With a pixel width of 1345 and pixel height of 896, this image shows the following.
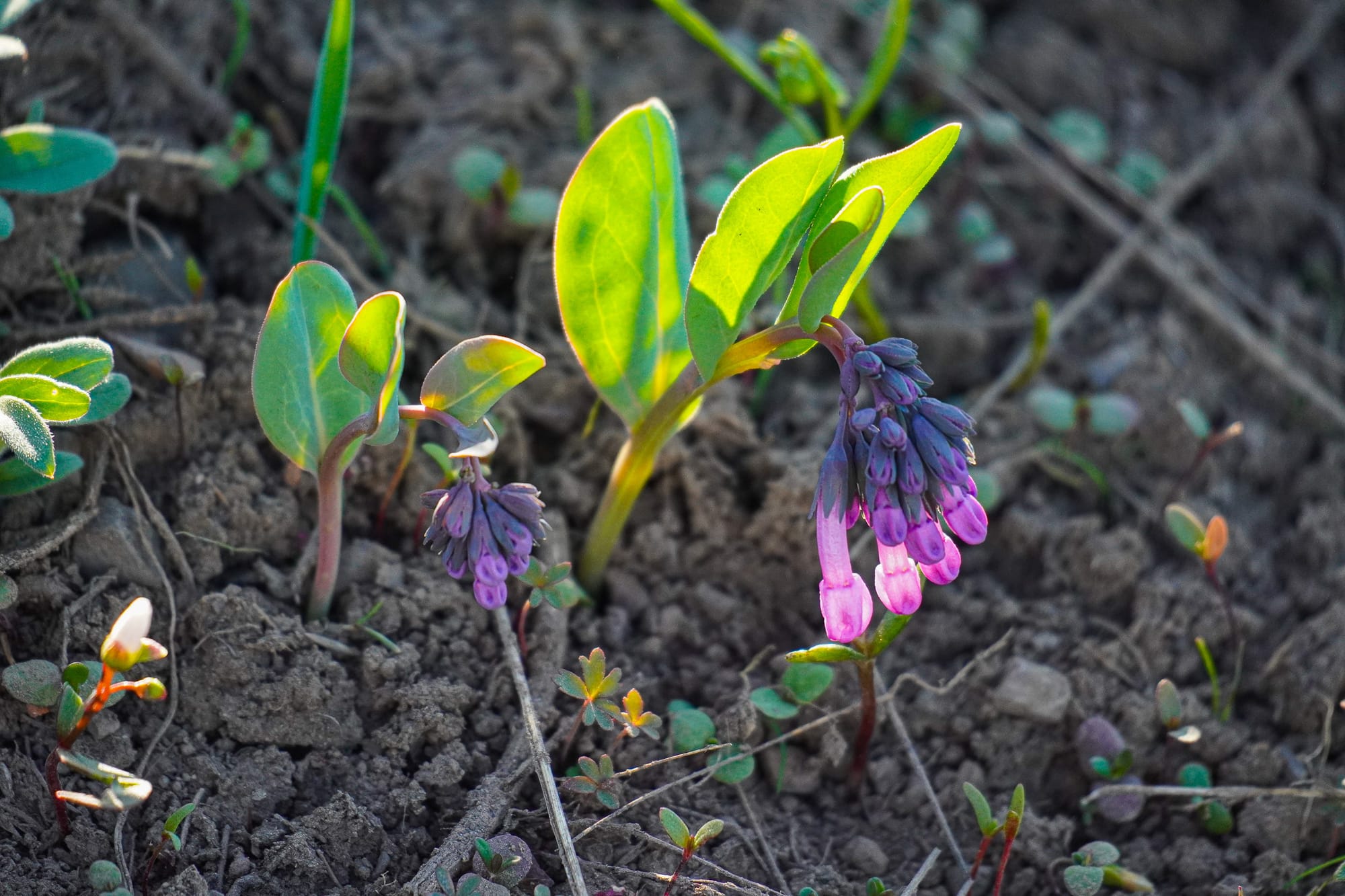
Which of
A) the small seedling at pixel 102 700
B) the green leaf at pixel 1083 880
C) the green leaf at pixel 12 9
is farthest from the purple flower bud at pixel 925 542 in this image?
the green leaf at pixel 12 9

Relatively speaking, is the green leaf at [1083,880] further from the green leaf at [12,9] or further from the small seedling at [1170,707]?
the green leaf at [12,9]

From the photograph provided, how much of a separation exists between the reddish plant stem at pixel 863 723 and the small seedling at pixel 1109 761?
0.45 meters

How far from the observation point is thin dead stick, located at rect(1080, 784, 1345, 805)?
2.30 metres

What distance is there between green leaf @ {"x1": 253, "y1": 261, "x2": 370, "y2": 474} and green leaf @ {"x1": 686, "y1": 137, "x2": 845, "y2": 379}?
2.13 feet

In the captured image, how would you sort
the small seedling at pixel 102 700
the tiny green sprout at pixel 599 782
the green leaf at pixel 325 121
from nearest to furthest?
the small seedling at pixel 102 700, the tiny green sprout at pixel 599 782, the green leaf at pixel 325 121

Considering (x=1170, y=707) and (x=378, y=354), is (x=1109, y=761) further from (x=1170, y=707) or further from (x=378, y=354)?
(x=378, y=354)

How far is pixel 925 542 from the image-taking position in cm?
182

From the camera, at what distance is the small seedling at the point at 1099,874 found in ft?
6.95

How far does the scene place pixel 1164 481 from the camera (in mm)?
3029

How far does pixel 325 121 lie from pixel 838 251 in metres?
1.27

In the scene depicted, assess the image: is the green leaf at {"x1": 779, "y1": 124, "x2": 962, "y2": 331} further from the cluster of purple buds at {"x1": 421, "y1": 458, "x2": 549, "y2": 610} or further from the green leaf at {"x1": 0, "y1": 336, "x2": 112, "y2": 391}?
the green leaf at {"x1": 0, "y1": 336, "x2": 112, "y2": 391}

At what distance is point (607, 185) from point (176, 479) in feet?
3.62

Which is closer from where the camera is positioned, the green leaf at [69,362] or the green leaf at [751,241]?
the green leaf at [751,241]

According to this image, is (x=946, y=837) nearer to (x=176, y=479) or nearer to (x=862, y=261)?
(x=862, y=261)
